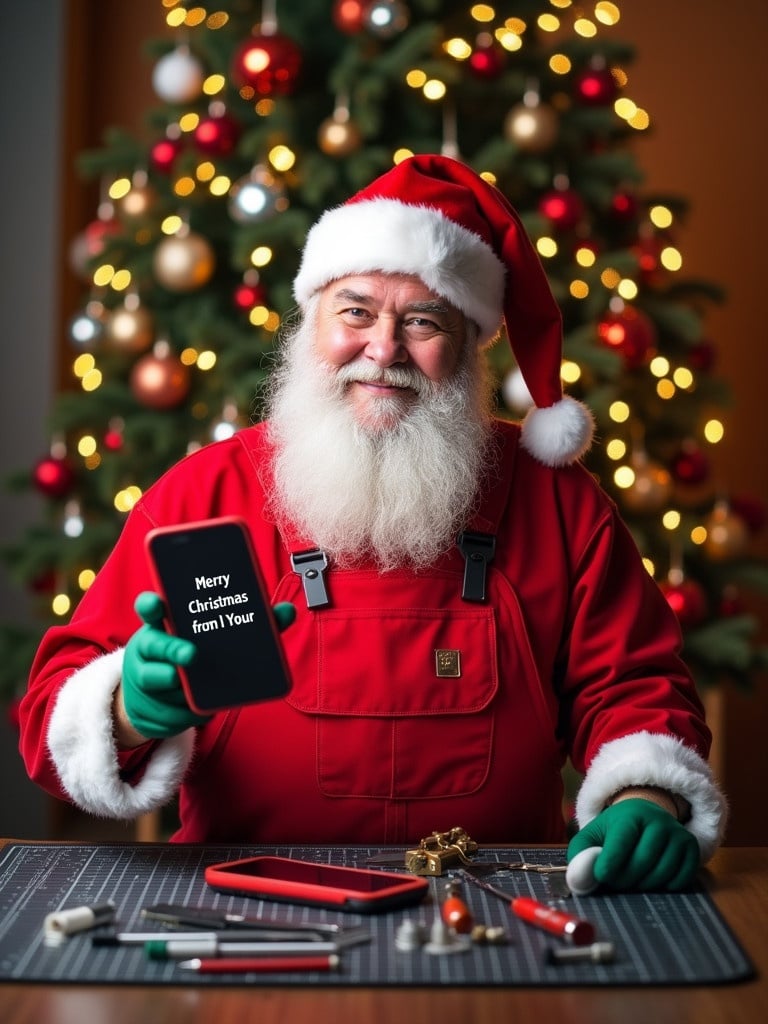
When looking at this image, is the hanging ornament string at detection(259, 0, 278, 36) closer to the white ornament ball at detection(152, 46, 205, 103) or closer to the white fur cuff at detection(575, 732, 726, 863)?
Answer: the white ornament ball at detection(152, 46, 205, 103)

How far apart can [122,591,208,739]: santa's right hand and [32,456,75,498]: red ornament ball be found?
220 centimetres

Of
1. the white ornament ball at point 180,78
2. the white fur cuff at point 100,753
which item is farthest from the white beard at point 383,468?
the white ornament ball at point 180,78

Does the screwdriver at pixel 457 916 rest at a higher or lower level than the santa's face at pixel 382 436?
lower

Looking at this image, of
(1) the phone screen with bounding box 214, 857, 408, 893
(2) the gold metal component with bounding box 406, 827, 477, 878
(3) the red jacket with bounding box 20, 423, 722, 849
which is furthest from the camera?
(3) the red jacket with bounding box 20, 423, 722, 849

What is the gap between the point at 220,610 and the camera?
146cm

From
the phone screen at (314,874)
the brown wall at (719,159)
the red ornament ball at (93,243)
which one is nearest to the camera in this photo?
the phone screen at (314,874)

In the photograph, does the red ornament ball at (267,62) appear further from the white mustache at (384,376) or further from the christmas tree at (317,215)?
the white mustache at (384,376)

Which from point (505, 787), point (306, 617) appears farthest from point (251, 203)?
point (505, 787)

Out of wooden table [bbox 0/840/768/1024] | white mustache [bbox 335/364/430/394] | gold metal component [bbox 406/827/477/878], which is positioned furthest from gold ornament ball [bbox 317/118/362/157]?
wooden table [bbox 0/840/768/1024]

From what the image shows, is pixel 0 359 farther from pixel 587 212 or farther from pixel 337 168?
pixel 587 212

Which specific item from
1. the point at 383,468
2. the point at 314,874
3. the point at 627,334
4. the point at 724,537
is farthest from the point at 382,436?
the point at 724,537

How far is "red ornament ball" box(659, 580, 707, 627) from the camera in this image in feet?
11.3

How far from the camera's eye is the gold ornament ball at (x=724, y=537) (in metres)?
3.71

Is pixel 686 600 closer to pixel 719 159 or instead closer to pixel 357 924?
pixel 719 159
